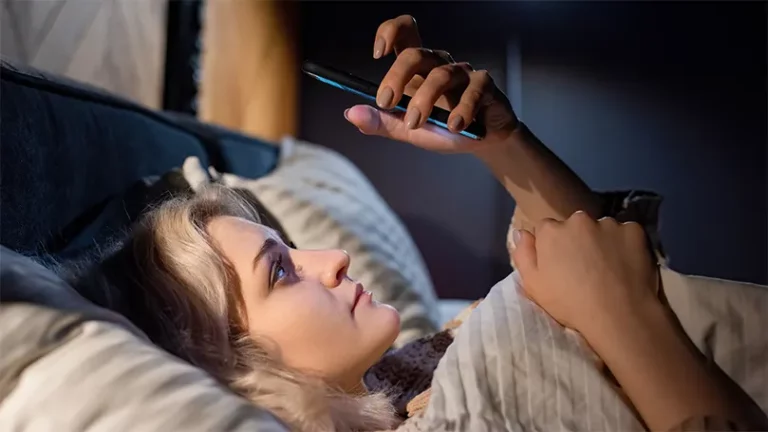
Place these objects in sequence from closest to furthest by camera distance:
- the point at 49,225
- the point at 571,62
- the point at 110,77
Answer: the point at 49,225 → the point at 571,62 → the point at 110,77

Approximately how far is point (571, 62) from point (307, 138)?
278 mm

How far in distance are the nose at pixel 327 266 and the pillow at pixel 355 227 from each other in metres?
0.16

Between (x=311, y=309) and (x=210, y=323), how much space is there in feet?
0.21

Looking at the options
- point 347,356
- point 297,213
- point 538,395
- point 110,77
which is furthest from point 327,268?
point 110,77

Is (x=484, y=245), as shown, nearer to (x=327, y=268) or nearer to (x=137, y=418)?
(x=327, y=268)

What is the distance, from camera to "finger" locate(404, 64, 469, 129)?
1.43 ft

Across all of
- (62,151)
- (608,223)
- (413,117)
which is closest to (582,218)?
(608,223)

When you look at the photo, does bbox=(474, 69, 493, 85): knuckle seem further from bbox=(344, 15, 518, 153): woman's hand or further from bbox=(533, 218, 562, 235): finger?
bbox=(533, 218, 562, 235): finger

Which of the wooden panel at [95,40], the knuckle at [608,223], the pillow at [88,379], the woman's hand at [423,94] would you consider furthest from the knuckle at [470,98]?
the wooden panel at [95,40]

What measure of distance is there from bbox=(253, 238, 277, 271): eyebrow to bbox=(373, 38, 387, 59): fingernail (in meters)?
0.14

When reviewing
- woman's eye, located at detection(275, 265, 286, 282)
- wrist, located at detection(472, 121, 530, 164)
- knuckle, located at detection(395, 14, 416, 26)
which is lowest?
woman's eye, located at detection(275, 265, 286, 282)

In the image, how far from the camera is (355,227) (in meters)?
0.82

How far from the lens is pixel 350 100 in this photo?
18.7 inches

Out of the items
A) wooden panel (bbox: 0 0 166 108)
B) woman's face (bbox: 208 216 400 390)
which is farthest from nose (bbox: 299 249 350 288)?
wooden panel (bbox: 0 0 166 108)
